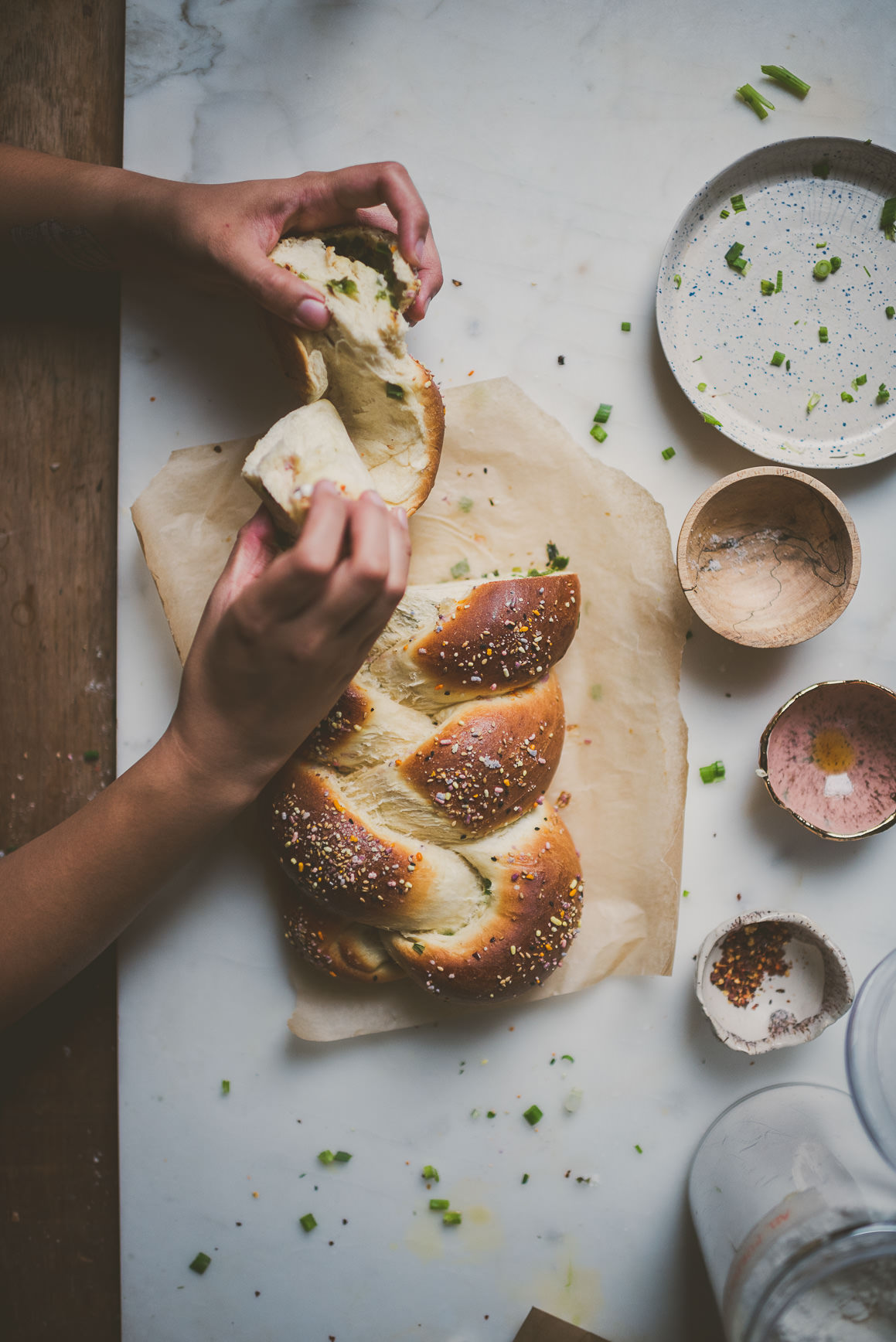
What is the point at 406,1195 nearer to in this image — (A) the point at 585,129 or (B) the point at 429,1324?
(B) the point at 429,1324

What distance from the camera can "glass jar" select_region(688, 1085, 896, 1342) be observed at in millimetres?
1334

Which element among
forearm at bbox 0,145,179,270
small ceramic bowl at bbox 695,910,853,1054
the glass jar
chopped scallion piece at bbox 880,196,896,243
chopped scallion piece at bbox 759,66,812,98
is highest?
chopped scallion piece at bbox 759,66,812,98

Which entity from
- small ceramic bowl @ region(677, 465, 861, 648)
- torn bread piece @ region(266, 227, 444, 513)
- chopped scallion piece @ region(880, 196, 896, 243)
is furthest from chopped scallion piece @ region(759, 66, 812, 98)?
torn bread piece @ region(266, 227, 444, 513)

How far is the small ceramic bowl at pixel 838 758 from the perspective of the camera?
1670 millimetres

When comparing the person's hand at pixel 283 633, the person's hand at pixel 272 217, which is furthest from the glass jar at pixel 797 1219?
the person's hand at pixel 272 217

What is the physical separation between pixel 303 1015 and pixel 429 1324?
738mm

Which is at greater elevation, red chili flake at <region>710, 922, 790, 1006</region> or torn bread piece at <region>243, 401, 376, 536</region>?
torn bread piece at <region>243, 401, 376, 536</region>

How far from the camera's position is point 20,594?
→ 177cm

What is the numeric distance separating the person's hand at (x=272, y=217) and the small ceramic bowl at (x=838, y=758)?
1122mm

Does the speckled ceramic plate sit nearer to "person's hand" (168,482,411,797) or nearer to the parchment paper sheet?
the parchment paper sheet

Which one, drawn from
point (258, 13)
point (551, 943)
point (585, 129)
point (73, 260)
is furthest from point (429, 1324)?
point (258, 13)

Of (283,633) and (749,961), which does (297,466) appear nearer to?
(283,633)

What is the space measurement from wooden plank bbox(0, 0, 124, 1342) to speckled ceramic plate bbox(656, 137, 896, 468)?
1.27 m

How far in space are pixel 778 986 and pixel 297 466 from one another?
1.43 meters
